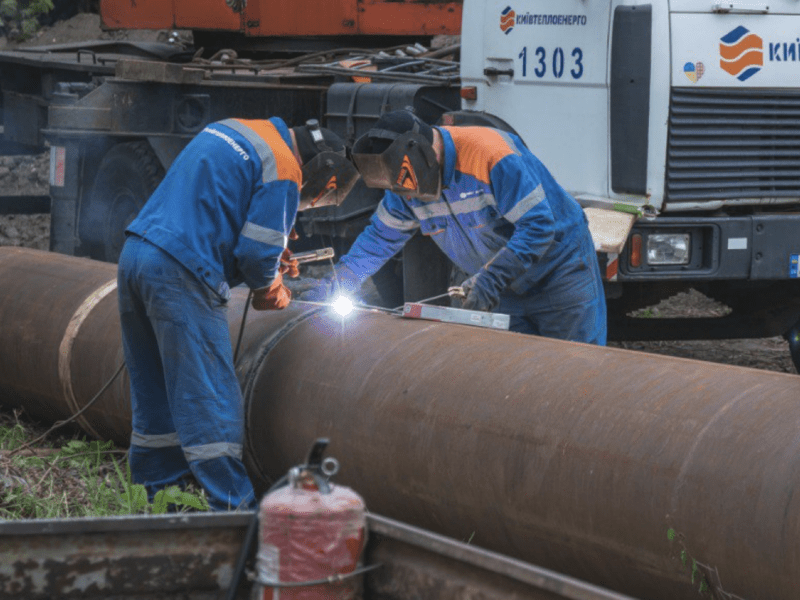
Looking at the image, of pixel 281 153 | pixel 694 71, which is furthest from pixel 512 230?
pixel 694 71

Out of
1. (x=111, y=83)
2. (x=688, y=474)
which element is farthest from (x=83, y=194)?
(x=688, y=474)

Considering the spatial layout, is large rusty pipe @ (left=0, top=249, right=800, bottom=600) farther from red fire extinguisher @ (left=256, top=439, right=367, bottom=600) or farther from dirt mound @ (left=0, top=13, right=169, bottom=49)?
dirt mound @ (left=0, top=13, right=169, bottom=49)

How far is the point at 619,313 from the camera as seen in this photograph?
7238 millimetres

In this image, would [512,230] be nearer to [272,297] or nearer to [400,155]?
[400,155]

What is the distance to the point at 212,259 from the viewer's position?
4.80m

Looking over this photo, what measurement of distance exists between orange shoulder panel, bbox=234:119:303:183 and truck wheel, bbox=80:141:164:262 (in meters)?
3.63

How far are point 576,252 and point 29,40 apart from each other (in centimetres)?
1161

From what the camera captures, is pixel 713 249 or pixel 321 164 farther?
pixel 713 249

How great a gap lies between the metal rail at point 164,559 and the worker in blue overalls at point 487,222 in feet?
7.80

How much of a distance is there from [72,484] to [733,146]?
3.46 meters

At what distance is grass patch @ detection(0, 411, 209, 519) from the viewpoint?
194 inches

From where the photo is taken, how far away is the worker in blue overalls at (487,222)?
17.5ft

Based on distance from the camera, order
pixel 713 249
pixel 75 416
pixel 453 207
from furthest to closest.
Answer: pixel 713 249, pixel 75 416, pixel 453 207

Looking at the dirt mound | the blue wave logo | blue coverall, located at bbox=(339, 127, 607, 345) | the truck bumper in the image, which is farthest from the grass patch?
the dirt mound
